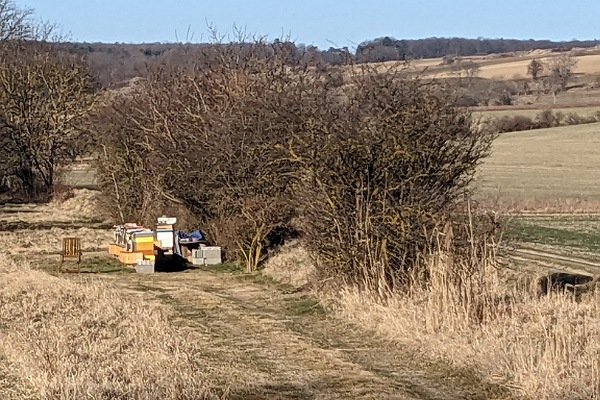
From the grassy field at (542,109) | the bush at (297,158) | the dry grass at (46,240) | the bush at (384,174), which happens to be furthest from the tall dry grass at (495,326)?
the grassy field at (542,109)

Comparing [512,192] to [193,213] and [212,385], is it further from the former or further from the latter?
[212,385]

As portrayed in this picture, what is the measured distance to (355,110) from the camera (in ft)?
51.3

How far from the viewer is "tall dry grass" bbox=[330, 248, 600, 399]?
9.10m

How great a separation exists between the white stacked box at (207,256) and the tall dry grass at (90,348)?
513 cm

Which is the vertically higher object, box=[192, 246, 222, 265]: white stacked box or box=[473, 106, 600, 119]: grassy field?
box=[473, 106, 600, 119]: grassy field

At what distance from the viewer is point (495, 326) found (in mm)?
11219

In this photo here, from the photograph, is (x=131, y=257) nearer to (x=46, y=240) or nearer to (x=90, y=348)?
(x=46, y=240)

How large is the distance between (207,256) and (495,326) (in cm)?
1201

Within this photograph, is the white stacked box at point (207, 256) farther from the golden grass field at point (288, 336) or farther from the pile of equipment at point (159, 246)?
the golden grass field at point (288, 336)

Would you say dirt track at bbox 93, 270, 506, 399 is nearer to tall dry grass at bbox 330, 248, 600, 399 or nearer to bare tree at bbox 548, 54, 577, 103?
tall dry grass at bbox 330, 248, 600, 399

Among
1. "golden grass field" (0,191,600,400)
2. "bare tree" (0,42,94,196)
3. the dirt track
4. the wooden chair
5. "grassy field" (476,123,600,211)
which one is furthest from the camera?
"bare tree" (0,42,94,196)

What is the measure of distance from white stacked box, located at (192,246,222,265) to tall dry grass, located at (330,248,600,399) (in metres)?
8.07

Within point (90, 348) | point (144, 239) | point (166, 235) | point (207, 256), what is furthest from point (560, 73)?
point (90, 348)

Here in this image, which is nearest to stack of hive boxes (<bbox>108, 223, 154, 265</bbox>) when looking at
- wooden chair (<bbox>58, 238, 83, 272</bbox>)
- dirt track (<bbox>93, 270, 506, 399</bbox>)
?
wooden chair (<bbox>58, 238, 83, 272</bbox>)
